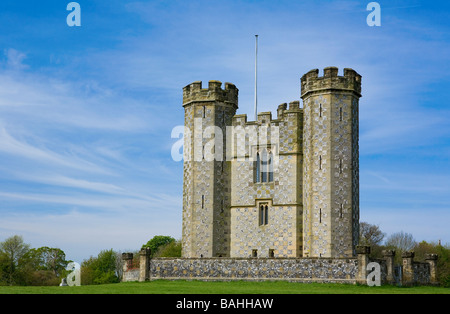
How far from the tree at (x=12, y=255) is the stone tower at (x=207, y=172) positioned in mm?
29535

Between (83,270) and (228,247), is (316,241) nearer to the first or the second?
(228,247)

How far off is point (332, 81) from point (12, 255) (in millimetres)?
45806

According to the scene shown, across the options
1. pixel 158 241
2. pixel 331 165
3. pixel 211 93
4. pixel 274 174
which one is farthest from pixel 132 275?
pixel 158 241

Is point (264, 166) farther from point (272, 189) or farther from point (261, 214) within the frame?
point (261, 214)

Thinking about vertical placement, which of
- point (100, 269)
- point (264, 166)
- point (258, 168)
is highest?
point (264, 166)

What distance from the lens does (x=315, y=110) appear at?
4403 cm

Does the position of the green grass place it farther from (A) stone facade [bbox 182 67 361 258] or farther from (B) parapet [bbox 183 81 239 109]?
(B) parapet [bbox 183 81 239 109]

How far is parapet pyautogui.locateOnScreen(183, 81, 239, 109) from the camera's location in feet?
157

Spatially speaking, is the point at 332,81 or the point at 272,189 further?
the point at 272,189

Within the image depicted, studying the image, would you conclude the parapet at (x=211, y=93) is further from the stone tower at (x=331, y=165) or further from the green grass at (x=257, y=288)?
the green grass at (x=257, y=288)

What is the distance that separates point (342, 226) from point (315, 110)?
7.93 m

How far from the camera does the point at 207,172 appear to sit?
47.1 m
